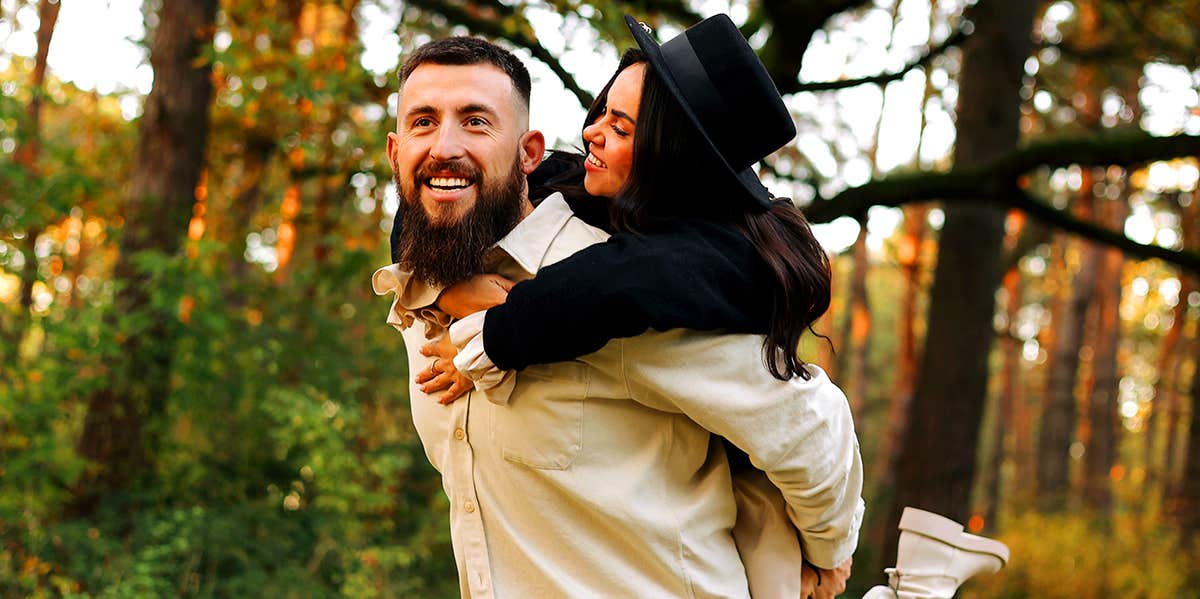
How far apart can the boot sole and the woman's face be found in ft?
3.92

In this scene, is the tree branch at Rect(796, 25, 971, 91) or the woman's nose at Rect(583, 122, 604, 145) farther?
the tree branch at Rect(796, 25, 971, 91)

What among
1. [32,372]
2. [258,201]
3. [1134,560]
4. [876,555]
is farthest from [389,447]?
[1134,560]

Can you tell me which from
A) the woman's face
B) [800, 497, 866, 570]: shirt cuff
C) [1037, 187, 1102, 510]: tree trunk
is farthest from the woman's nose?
[1037, 187, 1102, 510]: tree trunk

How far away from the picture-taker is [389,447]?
23.0ft

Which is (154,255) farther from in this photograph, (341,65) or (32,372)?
(341,65)

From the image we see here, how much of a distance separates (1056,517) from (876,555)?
5.38m

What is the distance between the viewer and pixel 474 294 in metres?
2.36

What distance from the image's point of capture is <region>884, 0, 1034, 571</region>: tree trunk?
896cm

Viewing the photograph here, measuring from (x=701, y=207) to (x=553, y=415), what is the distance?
50cm

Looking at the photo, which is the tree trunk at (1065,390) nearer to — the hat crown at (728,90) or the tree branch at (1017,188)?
the tree branch at (1017,188)

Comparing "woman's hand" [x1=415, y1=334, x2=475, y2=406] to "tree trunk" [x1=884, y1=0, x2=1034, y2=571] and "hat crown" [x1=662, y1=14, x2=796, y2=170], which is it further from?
"tree trunk" [x1=884, y1=0, x2=1034, y2=571]

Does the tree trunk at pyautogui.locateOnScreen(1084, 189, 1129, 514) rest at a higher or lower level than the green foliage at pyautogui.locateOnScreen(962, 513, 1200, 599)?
higher

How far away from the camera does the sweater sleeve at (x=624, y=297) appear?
1.98 m

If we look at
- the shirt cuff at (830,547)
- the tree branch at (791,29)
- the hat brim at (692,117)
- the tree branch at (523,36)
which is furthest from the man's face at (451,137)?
the tree branch at (791,29)
